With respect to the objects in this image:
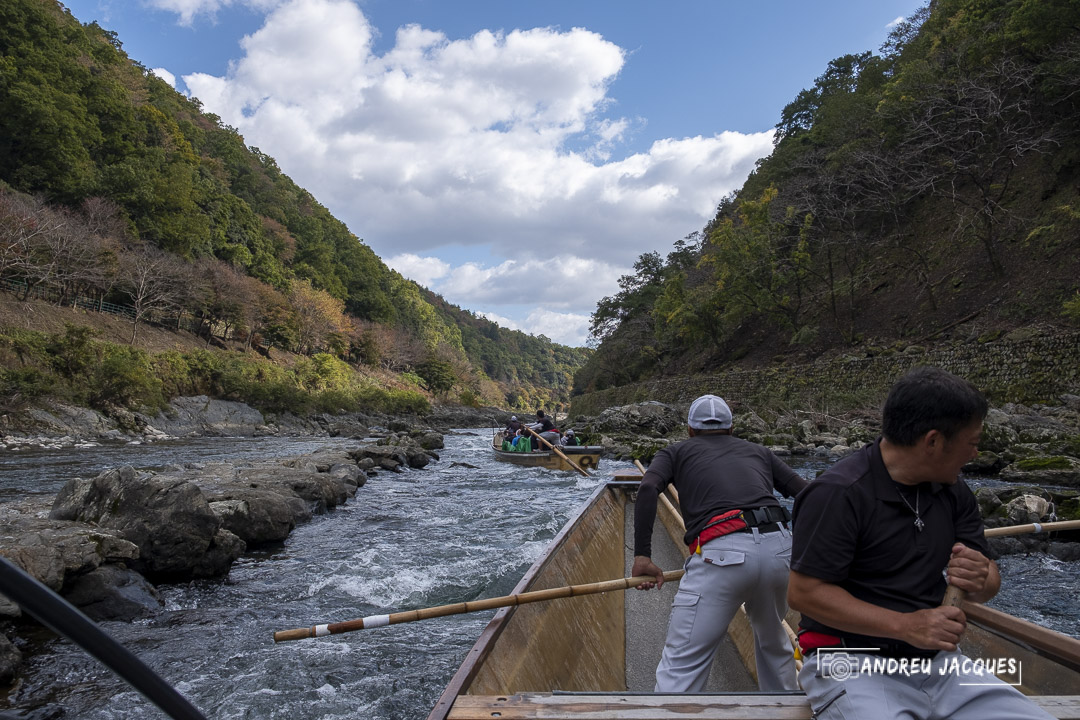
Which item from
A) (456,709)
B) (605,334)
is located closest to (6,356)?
(456,709)

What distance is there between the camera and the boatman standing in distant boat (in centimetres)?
244

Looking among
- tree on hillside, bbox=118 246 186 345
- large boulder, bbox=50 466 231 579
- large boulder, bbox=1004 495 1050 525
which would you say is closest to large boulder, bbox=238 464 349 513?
large boulder, bbox=50 466 231 579

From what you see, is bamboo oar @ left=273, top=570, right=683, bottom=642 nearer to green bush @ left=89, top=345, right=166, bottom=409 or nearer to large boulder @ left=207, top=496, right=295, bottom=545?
large boulder @ left=207, top=496, right=295, bottom=545

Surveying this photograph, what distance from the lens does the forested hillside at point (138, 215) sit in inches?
1128

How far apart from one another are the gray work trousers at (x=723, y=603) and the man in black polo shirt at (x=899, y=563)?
2.57ft

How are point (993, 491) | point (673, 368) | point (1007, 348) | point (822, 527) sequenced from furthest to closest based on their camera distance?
point (673, 368) < point (1007, 348) < point (993, 491) < point (822, 527)

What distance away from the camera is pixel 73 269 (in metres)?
27.5

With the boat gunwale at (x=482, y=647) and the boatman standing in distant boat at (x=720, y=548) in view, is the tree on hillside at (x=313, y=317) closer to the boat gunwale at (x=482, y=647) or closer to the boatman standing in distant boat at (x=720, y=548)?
the boat gunwale at (x=482, y=647)

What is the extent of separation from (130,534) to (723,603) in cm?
557

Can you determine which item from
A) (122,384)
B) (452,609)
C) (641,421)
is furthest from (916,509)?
(122,384)

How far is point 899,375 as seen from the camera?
707 inches

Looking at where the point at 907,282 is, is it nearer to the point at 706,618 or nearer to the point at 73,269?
the point at 706,618

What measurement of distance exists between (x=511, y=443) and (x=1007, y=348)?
12963mm

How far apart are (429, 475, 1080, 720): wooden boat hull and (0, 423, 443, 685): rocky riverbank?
334cm
